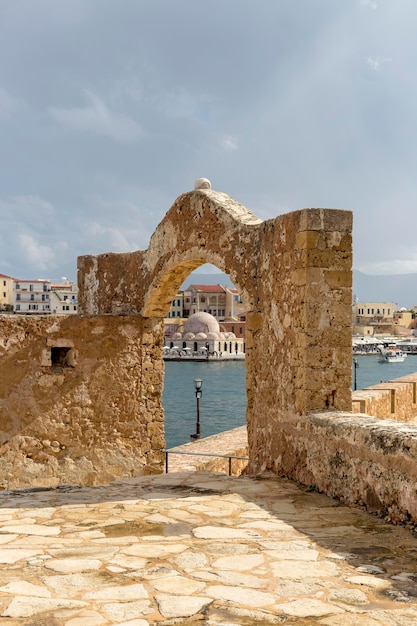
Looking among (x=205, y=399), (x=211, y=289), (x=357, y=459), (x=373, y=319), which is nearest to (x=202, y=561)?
(x=357, y=459)

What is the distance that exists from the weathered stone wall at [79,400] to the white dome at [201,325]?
74498 millimetres

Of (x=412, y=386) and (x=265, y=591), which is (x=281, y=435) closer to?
(x=265, y=591)

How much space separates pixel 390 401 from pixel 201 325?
2767 inches

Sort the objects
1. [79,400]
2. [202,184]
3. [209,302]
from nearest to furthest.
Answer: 1. [202,184]
2. [79,400]
3. [209,302]

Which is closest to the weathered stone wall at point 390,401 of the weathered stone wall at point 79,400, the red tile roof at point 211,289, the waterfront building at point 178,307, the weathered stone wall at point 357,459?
the weathered stone wall at point 79,400

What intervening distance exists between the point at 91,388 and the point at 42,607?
5558mm

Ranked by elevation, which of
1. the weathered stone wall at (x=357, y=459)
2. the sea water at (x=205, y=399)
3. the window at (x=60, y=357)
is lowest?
the sea water at (x=205, y=399)

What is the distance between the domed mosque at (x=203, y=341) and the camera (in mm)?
81438

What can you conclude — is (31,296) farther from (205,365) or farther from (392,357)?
(392,357)

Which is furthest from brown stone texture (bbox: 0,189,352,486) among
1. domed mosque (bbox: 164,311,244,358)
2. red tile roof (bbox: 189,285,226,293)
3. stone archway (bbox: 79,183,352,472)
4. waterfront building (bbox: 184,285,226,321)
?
red tile roof (bbox: 189,285,226,293)

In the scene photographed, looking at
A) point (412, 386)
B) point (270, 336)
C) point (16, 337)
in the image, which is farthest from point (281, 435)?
point (412, 386)

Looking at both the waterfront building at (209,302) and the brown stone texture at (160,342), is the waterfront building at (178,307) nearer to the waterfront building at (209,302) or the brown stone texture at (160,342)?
the waterfront building at (209,302)

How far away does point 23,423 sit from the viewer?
788 cm

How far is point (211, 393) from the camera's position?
5325cm
